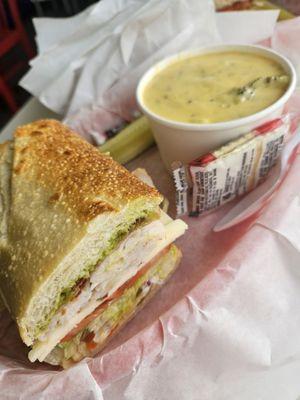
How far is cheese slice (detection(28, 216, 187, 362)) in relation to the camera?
142cm

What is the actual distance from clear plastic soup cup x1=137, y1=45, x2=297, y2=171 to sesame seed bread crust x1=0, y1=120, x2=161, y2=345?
265 millimetres

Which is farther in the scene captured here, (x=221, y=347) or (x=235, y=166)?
(x=235, y=166)

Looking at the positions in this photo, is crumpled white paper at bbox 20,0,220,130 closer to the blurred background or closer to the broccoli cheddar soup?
the broccoli cheddar soup

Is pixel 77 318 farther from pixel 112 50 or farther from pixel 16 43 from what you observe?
pixel 16 43

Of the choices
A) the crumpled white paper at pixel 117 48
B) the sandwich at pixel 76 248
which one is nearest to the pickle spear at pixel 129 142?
the crumpled white paper at pixel 117 48

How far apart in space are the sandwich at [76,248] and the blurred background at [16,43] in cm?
401

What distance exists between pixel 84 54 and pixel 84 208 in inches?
51.7

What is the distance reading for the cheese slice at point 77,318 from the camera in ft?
4.66

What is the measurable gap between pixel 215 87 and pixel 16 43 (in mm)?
4859

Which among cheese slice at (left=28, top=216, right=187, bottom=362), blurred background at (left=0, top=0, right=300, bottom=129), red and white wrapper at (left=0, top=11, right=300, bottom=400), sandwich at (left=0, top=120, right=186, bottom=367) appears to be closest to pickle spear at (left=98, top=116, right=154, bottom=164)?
sandwich at (left=0, top=120, right=186, bottom=367)

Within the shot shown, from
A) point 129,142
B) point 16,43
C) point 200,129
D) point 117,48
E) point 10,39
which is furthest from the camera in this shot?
point 16,43

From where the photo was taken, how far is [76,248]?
4.43 feet

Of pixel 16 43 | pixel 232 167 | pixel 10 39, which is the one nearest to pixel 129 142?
pixel 232 167

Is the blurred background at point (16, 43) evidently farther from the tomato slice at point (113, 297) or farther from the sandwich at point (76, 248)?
the tomato slice at point (113, 297)
